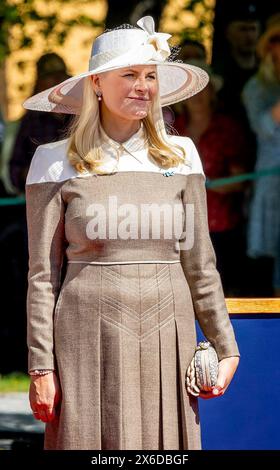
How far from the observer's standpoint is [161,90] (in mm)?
4910

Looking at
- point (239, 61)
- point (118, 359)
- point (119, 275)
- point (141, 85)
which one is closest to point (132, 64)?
point (141, 85)

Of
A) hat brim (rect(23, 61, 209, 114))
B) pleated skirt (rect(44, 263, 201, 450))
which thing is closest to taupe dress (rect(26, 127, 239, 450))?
pleated skirt (rect(44, 263, 201, 450))

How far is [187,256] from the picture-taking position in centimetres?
465

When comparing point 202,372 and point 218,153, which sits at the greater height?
point 218,153

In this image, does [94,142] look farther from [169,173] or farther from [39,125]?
[39,125]

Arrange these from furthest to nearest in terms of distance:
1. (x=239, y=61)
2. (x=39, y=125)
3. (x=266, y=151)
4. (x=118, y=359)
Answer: (x=239, y=61)
(x=39, y=125)
(x=266, y=151)
(x=118, y=359)

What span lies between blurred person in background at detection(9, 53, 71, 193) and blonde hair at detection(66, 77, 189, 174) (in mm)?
4955

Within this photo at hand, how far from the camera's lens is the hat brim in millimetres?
4816

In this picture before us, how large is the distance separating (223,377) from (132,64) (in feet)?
3.53

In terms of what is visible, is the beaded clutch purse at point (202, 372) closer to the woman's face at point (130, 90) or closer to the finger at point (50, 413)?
the finger at point (50, 413)

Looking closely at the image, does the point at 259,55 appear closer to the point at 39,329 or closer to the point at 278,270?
the point at 278,270

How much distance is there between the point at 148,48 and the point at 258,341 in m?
1.31

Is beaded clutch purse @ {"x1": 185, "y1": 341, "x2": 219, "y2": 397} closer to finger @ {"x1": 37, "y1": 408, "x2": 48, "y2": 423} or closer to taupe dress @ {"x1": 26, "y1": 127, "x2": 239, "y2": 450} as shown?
taupe dress @ {"x1": 26, "y1": 127, "x2": 239, "y2": 450}
